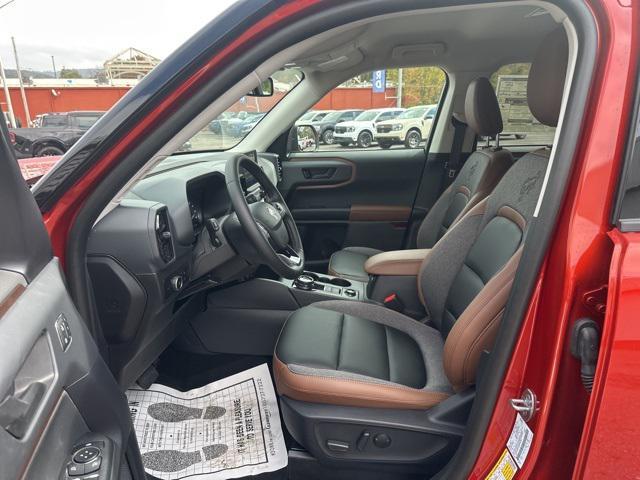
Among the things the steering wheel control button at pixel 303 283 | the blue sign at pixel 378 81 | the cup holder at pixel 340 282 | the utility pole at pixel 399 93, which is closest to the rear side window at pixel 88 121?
the steering wheel control button at pixel 303 283

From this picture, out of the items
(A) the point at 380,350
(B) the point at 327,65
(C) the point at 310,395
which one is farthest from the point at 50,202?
(B) the point at 327,65

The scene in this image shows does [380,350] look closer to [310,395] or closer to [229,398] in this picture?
[310,395]

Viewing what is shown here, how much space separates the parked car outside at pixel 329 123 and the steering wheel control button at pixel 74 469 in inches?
101

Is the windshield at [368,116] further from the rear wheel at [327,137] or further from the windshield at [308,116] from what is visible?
the windshield at [308,116]

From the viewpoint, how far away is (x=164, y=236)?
1.36m

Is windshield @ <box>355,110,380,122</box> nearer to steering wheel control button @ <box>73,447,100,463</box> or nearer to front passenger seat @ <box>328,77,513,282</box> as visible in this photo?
front passenger seat @ <box>328,77,513,282</box>

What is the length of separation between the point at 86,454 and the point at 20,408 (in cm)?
17

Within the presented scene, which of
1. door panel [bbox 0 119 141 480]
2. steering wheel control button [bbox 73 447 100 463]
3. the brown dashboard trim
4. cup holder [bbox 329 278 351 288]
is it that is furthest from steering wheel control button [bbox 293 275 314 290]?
steering wheel control button [bbox 73 447 100 463]

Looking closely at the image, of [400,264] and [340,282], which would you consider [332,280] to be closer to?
[340,282]

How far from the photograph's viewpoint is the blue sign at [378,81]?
8.70 feet

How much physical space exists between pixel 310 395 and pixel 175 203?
737 mm

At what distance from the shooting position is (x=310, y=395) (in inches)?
48.0

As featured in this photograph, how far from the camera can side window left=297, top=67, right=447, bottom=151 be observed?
276 centimetres

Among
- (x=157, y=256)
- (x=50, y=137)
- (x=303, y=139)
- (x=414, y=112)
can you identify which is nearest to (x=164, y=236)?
(x=157, y=256)
